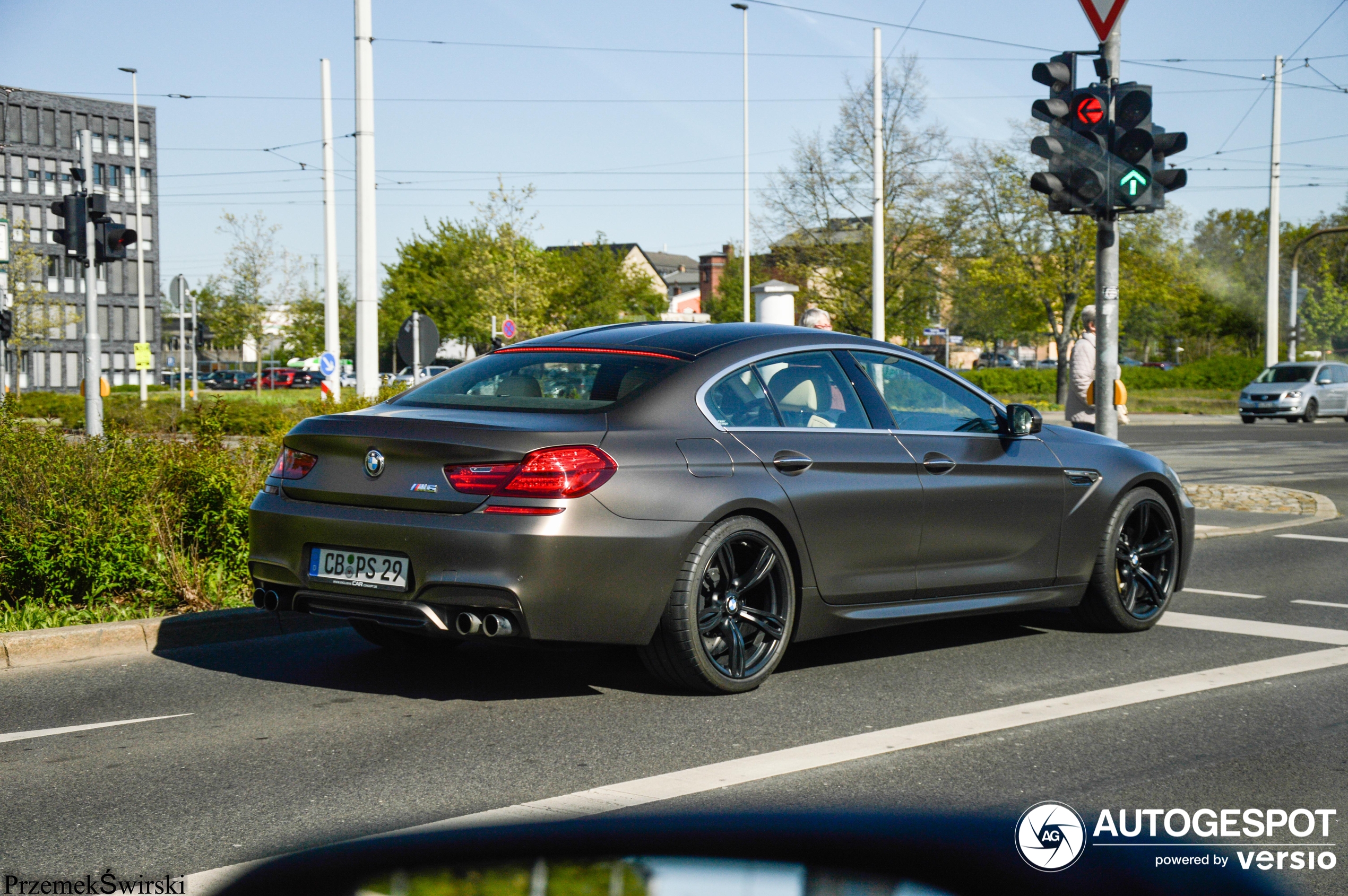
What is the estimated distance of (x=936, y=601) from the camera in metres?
6.23

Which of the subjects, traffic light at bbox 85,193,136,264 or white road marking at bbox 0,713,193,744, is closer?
white road marking at bbox 0,713,193,744

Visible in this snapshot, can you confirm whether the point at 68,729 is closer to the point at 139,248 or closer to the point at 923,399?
the point at 923,399

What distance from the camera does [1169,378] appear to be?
194 ft

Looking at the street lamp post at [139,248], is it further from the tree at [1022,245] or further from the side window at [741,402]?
the tree at [1022,245]

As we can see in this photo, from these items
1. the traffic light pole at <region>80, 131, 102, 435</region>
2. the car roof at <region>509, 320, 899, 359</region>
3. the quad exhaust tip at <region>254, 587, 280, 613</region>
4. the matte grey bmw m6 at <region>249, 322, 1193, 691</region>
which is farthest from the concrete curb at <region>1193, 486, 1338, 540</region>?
the traffic light pole at <region>80, 131, 102, 435</region>

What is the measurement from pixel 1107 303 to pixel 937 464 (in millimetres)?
5828

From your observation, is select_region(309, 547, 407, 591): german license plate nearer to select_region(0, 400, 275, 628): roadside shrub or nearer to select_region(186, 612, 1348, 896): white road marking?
select_region(186, 612, 1348, 896): white road marking

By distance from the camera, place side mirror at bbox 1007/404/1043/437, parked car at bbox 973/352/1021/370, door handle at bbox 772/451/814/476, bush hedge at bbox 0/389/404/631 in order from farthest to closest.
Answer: parked car at bbox 973/352/1021/370
bush hedge at bbox 0/389/404/631
side mirror at bbox 1007/404/1043/437
door handle at bbox 772/451/814/476

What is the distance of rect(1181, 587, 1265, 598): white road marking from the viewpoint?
27.3ft

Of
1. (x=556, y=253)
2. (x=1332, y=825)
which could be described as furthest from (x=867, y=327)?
(x=1332, y=825)

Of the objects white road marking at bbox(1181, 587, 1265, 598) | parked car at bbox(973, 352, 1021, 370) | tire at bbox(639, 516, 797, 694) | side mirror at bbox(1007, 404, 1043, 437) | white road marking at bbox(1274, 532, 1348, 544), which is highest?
parked car at bbox(973, 352, 1021, 370)

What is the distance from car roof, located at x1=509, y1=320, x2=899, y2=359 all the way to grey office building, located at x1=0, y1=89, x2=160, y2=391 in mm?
75015

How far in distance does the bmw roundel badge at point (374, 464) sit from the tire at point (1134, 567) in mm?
3718

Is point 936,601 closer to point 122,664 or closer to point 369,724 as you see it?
point 369,724
